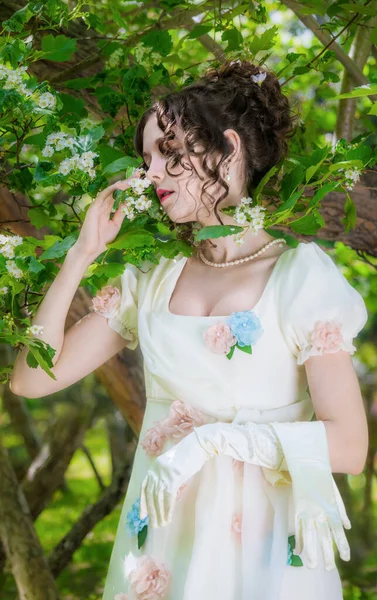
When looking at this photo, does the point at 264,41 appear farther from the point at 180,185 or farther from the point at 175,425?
the point at 175,425

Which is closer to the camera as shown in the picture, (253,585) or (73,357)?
(253,585)

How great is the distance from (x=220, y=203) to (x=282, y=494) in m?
0.59

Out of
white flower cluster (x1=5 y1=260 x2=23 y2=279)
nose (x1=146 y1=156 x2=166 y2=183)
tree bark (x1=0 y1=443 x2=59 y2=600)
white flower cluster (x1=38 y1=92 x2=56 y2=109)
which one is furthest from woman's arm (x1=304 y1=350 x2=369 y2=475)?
tree bark (x1=0 y1=443 x2=59 y2=600)

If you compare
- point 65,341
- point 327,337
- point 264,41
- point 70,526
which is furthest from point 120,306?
point 70,526

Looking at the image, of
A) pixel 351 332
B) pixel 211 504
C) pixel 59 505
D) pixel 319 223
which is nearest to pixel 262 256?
pixel 319 223

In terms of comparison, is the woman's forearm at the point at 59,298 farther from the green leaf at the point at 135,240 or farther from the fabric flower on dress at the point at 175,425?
the fabric flower on dress at the point at 175,425

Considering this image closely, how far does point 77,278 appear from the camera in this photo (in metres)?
1.63

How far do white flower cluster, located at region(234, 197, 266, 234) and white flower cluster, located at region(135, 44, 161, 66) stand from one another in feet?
1.98

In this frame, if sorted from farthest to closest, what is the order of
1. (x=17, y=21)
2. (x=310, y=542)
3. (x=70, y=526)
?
(x=70, y=526), (x=17, y=21), (x=310, y=542)

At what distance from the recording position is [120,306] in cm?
178

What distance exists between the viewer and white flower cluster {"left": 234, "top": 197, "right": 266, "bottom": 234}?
155 cm

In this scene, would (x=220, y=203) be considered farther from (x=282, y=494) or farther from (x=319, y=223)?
(x=282, y=494)

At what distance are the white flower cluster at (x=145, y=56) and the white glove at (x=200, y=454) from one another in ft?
3.17

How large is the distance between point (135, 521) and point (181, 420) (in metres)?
0.22
